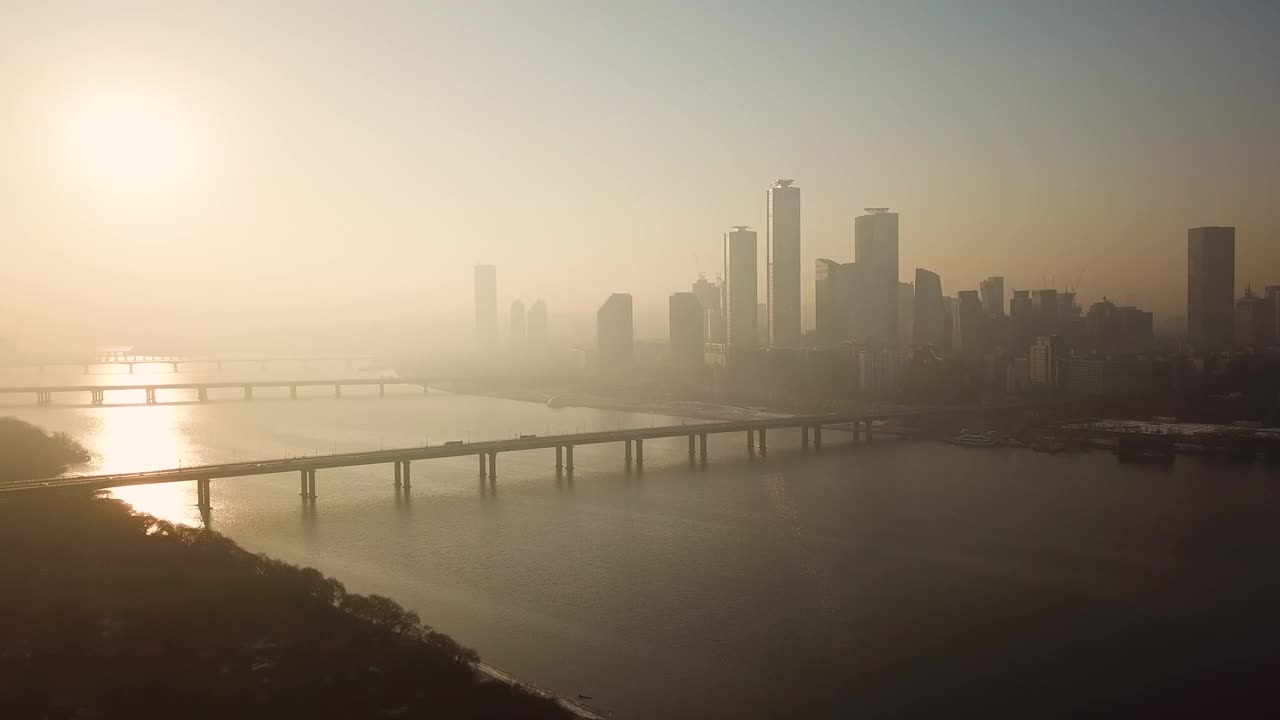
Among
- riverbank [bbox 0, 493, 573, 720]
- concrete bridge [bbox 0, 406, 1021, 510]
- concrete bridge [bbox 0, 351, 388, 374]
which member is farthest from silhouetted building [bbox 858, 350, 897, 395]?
concrete bridge [bbox 0, 351, 388, 374]

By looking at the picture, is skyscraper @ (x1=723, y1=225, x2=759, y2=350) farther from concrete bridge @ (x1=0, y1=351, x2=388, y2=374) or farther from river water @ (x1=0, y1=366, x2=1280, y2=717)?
river water @ (x1=0, y1=366, x2=1280, y2=717)

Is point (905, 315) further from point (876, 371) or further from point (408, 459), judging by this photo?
point (408, 459)

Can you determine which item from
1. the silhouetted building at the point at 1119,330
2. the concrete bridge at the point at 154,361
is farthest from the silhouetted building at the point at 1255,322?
the concrete bridge at the point at 154,361

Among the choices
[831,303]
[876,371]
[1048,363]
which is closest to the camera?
[1048,363]

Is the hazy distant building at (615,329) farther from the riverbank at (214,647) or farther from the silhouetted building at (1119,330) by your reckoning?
the riverbank at (214,647)

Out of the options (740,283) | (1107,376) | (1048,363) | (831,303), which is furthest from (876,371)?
(740,283)

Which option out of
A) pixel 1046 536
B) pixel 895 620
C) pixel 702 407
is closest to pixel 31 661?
pixel 895 620
